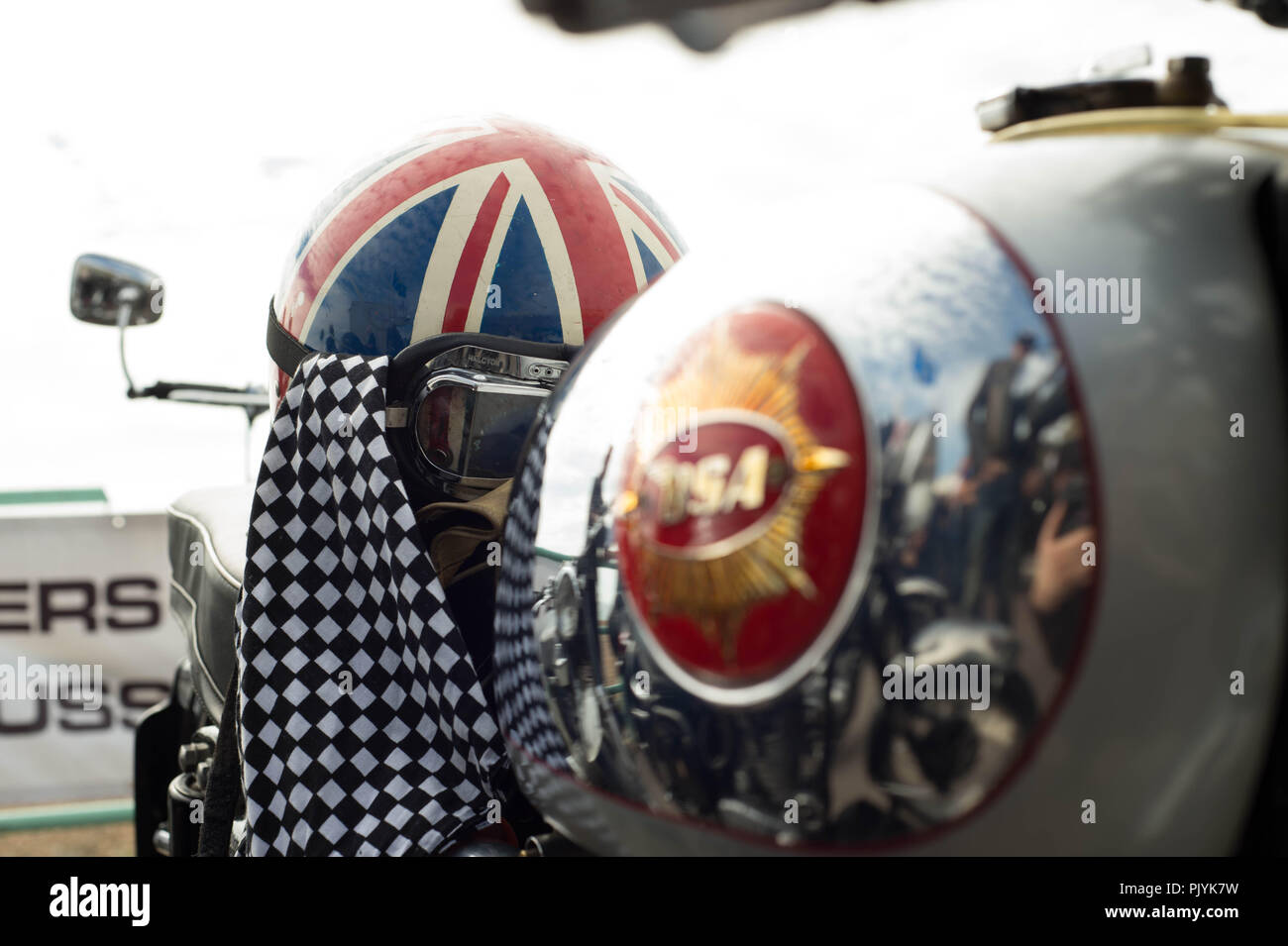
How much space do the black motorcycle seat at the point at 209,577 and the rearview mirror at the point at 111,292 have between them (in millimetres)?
533

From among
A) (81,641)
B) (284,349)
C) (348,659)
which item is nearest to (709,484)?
(348,659)

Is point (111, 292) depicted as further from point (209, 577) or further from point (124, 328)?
point (209, 577)

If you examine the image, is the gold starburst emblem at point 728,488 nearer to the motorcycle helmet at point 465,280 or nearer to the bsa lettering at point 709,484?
the bsa lettering at point 709,484

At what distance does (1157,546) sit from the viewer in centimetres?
66

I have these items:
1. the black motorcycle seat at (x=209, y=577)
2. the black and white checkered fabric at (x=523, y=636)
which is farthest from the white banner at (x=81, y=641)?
the black and white checkered fabric at (x=523, y=636)

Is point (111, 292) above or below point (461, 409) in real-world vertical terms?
above

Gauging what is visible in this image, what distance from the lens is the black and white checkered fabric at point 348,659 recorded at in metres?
1.24

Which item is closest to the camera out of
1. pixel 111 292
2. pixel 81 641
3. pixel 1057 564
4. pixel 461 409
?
pixel 1057 564

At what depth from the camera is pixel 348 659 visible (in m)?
1.35

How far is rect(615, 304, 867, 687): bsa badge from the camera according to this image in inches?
28.4

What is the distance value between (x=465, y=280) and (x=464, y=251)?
5 cm
